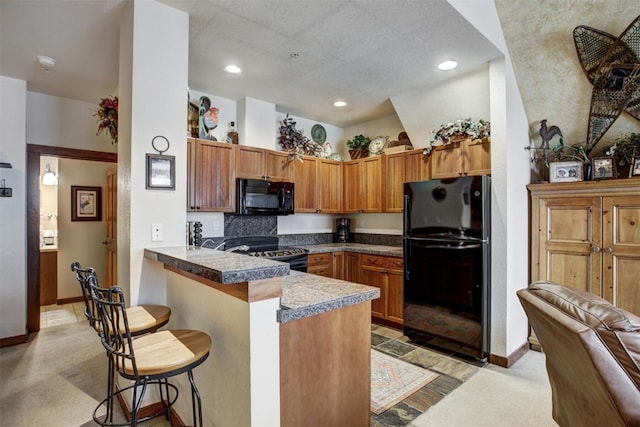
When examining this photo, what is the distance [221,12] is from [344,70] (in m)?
1.35

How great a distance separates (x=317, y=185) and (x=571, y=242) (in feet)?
9.64

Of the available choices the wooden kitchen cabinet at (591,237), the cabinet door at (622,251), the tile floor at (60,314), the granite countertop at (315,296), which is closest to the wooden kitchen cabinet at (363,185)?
the wooden kitchen cabinet at (591,237)

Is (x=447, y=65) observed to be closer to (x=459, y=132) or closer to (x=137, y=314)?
(x=459, y=132)

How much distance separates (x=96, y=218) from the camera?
5.58 meters

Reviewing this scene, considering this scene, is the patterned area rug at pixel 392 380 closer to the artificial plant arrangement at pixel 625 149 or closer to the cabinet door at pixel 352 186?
the cabinet door at pixel 352 186

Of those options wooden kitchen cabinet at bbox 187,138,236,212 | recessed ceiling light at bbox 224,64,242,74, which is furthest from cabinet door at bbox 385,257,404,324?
recessed ceiling light at bbox 224,64,242,74

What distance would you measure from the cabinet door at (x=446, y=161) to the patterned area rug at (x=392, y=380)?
6.37ft

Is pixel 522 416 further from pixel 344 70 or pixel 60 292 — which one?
pixel 60 292

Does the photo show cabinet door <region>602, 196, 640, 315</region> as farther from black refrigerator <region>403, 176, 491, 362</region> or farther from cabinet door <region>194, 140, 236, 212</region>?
cabinet door <region>194, 140, 236, 212</region>

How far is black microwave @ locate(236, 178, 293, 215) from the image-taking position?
3.80m

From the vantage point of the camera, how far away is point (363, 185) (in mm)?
4605

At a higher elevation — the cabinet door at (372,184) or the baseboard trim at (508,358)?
the cabinet door at (372,184)

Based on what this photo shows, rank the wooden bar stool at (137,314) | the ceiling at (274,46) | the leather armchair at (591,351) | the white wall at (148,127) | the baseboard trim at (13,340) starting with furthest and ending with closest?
1. the baseboard trim at (13,340)
2. the ceiling at (274,46)
3. the white wall at (148,127)
4. the wooden bar stool at (137,314)
5. the leather armchair at (591,351)

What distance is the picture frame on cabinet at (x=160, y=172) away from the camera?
2.23m
